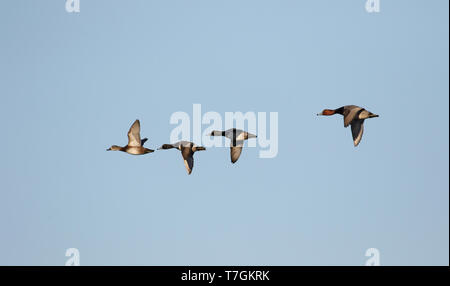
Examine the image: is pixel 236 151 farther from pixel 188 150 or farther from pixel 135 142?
pixel 135 142

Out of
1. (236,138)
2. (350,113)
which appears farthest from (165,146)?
(350,113)

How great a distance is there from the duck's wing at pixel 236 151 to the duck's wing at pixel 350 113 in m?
3.65

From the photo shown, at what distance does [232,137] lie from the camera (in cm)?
2594

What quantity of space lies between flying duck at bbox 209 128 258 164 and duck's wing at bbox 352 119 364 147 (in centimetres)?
342

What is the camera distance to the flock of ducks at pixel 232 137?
25.2m

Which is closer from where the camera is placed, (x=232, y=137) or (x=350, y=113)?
(x=350, y=113)

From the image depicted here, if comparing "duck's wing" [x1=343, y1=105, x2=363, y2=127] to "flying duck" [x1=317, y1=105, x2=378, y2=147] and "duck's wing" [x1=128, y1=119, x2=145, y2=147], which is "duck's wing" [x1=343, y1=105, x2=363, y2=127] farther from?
"duck's wing" [x1=128, y1=119, x2=145, y2=147]

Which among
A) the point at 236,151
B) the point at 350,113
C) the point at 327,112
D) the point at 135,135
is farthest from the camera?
the point at 327,112

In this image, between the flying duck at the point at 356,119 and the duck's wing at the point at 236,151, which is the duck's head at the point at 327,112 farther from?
the duck's wing at the point at 236,151

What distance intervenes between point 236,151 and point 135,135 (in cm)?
385

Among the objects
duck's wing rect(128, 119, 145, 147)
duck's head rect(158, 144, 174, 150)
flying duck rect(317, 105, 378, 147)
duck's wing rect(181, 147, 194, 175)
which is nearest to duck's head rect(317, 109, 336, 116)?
flying duck rect(317, 105, 378, 147)

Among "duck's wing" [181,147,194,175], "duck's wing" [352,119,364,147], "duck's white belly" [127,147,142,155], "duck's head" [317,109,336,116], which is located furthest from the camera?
"duck's head" [317,109,336,116]

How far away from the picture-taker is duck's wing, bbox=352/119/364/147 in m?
25.0
